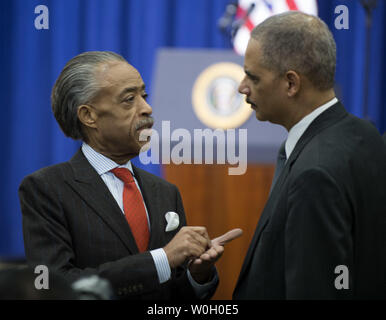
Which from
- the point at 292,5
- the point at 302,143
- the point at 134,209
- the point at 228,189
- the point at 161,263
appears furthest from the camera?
the point at 292,5

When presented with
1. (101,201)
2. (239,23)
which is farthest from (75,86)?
(239,23)

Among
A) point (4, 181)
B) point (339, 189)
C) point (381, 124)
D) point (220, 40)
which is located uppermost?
point (220, 40)

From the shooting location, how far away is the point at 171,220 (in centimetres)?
182

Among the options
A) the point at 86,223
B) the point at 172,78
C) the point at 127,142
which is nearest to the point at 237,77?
the point at 172,78

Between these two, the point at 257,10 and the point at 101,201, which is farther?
the point at 257,10

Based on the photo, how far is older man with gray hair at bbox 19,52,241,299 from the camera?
1.64 meters

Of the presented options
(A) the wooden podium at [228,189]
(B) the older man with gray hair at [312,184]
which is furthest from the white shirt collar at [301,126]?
(A) the wooden podium at [228,189]

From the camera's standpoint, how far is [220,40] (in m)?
5.27

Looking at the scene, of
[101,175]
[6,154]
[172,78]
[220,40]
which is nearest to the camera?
[101,175]

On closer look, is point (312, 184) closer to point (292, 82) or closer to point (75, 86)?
point (292, 82)

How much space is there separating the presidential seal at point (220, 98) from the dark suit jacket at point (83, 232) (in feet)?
4.87

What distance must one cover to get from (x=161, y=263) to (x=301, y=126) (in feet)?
1.96

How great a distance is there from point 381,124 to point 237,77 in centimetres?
258
